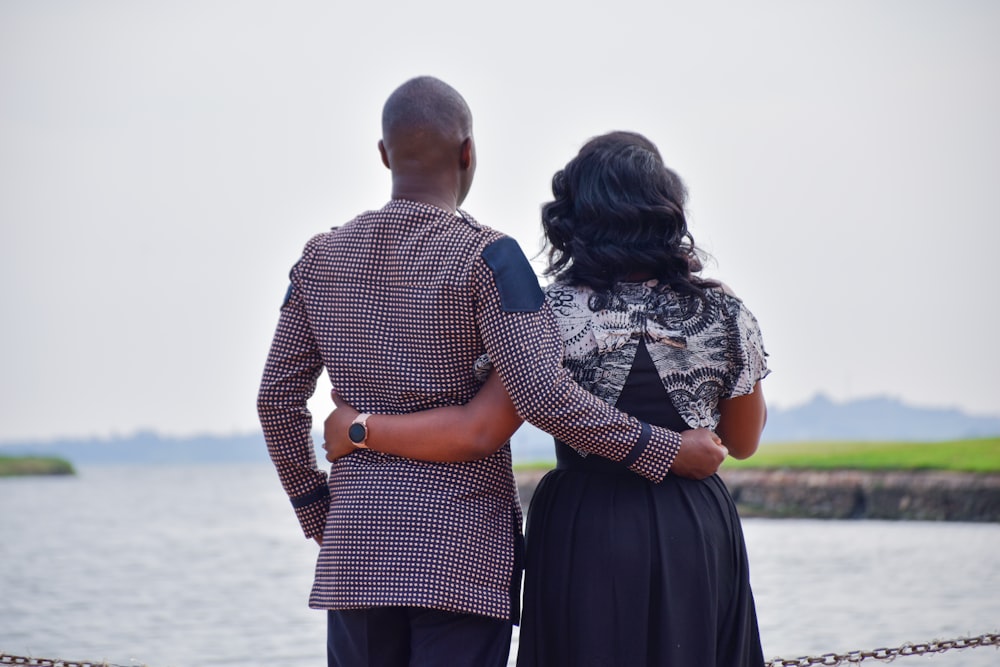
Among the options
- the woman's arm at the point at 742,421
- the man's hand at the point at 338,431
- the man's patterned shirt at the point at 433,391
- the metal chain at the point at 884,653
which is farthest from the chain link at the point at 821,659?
the man's hand at the point at 338,431

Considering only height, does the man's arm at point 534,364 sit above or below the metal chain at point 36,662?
above

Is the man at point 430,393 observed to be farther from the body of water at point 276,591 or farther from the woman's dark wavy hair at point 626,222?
the body of water at point 276,591

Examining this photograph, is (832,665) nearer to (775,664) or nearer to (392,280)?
(775,664)

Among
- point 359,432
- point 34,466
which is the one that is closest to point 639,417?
point 359,432

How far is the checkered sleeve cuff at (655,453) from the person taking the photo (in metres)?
2.50

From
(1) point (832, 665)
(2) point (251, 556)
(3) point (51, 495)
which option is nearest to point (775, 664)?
(1) point (832, 665)

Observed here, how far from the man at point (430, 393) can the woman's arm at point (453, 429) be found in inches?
Answer: 1.6

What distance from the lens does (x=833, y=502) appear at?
26.9 meters

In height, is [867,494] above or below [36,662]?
below

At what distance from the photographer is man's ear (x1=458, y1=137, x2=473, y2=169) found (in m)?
2.59

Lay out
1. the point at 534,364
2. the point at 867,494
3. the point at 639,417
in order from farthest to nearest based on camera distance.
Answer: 1. the point at 867,494
2. the point at 639,417
3. the point at 534,364

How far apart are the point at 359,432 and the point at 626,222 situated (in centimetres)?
77

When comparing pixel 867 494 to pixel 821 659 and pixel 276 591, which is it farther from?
pixel 821 659

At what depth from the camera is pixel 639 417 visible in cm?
262
